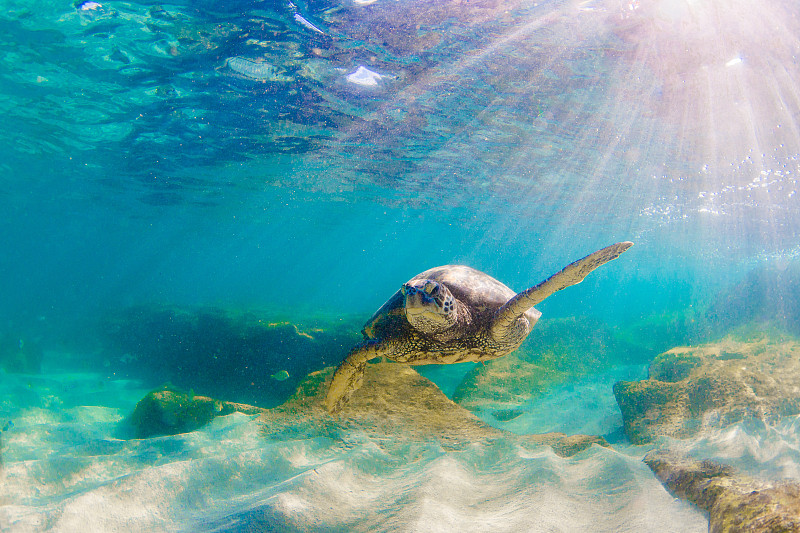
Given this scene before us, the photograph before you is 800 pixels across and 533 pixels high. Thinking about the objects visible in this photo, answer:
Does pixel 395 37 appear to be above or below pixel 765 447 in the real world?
above

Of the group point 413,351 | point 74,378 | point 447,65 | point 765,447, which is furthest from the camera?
point 74,378

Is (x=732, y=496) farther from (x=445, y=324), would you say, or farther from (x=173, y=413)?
(x=173, y=413)

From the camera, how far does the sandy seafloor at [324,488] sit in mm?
2248

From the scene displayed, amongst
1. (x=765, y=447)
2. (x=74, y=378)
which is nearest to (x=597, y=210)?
(x=765, y=447)

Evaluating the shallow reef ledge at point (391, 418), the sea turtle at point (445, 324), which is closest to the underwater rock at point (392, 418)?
the shallow reef ledge at point (391, 418)

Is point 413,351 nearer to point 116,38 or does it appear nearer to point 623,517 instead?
point 623,517

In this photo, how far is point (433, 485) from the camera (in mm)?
2699

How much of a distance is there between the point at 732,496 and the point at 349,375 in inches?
140

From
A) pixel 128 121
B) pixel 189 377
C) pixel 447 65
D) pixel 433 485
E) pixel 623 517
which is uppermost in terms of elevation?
pixel 447 65

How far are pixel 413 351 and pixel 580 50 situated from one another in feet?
30.6

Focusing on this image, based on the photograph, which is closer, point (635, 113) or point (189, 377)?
point (189, 377)

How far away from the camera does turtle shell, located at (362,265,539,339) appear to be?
4.71 meters

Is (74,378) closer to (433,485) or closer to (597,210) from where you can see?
(433,485)

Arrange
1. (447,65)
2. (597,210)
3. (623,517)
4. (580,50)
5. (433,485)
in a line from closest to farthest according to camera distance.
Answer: (623,517) < (433,485) < (580,50) < (447,65) < (597,210)
